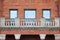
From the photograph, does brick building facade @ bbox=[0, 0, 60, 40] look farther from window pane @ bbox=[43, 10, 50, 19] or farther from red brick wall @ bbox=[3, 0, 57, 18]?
window pane @ bbox=[43, 10, 50, 19]

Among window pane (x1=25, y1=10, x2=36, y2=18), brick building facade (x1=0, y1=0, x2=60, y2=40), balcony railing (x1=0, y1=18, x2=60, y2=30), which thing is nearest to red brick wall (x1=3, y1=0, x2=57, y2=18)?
brick building facade (x1=0, y1=0, x2=60, y2=40)

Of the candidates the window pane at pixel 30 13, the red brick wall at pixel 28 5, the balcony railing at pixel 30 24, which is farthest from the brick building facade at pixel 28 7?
the balcony railing at pixel 30 24

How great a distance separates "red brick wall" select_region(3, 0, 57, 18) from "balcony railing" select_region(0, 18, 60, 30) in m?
2.76

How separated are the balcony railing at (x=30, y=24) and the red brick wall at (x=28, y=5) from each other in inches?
109

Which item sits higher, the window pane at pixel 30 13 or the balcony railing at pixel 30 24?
the window pane at pixel 30 13

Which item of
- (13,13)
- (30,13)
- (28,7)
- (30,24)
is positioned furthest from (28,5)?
(30,24)

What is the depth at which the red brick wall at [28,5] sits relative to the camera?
29391 mm

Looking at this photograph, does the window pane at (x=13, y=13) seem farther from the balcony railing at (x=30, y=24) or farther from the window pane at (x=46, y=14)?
the window pane at (x=46, y=14)

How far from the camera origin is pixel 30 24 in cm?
2672

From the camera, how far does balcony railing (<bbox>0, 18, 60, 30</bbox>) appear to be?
26250mm

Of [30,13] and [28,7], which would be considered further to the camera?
[30,13]

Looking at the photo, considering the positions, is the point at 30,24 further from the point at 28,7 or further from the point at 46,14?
the point at 46,14

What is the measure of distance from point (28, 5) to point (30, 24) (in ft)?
11.4

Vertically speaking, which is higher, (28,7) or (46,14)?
(28,7)
